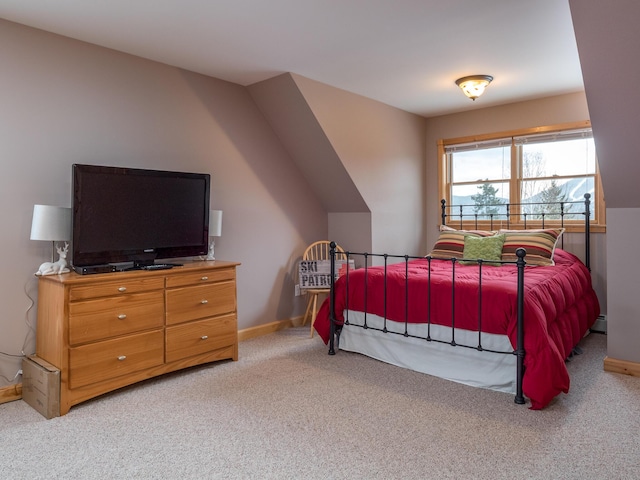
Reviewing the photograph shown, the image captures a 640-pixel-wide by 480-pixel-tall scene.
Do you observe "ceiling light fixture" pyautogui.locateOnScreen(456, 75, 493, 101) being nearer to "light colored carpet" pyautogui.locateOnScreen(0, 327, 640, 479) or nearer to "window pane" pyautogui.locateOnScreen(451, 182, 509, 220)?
"window pane" pyautogui.locateOnScreen(451, 182, 509, 220)

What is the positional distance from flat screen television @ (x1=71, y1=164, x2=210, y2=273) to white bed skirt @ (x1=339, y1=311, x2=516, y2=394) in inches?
55.6

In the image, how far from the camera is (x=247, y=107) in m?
4.20

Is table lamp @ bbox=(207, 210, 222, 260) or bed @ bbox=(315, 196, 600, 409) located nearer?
bed @ bbox=(315, 196, 600, 409)

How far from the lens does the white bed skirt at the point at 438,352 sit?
114 inches

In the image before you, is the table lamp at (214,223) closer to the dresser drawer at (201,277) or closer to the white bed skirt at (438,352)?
the dresser drawer at (201,277)

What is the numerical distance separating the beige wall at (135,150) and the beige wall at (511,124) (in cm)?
148

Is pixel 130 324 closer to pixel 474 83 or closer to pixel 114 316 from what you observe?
pixel 114 316

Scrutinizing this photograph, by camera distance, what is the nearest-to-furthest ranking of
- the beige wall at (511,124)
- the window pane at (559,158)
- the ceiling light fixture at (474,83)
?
1. the ceiling light fixture at (474,83)
2. the beige wall at (511,124)
3. the window pane at (559,158)

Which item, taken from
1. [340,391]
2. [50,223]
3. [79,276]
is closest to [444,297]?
[340,391]

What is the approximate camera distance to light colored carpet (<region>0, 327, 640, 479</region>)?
81.1 inches

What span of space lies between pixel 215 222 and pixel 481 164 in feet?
10.2

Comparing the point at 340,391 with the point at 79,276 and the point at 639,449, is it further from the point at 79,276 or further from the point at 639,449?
the point at 79,276

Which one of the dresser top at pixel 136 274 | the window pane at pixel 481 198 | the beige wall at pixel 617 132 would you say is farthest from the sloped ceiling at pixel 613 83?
the dresser top at pixel 136 274

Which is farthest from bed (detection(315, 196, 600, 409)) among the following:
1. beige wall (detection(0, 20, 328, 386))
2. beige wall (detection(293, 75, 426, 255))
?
beige wall (detection(0, 20, 328, 386))
